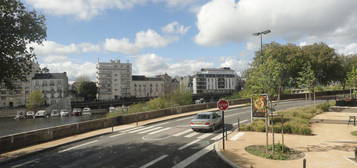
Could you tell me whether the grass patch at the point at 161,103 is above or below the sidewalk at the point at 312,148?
above

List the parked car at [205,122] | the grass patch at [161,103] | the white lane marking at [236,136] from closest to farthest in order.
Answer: the white lane marking at [236,136], the parked car at [205,122], the grass patch at [161,103]

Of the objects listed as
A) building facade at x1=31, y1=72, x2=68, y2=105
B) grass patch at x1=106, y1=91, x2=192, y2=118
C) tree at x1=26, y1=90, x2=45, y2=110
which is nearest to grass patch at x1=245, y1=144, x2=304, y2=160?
grass patch at x1=106, y1=91, x2=192, y2=118

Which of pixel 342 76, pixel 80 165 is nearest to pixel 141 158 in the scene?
pixel 80 165

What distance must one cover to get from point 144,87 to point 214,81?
49527mm

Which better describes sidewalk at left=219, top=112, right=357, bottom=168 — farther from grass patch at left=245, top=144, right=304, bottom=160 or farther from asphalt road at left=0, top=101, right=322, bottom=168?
asphalt road at left=0, top=101, right=322, bottom=168

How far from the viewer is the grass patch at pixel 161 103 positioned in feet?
105

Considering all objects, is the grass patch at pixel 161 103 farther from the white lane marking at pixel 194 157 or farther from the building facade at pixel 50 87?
the building facade at pixel 50 87

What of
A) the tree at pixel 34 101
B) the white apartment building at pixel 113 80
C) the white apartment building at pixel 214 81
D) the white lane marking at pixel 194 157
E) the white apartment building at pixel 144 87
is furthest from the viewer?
the white apartment building at pixel 214 81

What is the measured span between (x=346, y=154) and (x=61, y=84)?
108 m

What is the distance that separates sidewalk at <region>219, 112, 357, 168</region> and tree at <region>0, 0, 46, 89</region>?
35.1 feet

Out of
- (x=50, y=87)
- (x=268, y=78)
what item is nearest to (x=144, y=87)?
(x=50, y=87)

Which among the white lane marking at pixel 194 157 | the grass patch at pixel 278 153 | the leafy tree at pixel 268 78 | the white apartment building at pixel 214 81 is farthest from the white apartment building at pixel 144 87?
the grass patch at pixel 278 153

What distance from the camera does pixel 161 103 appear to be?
3312 centimetres

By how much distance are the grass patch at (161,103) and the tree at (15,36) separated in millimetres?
21060
